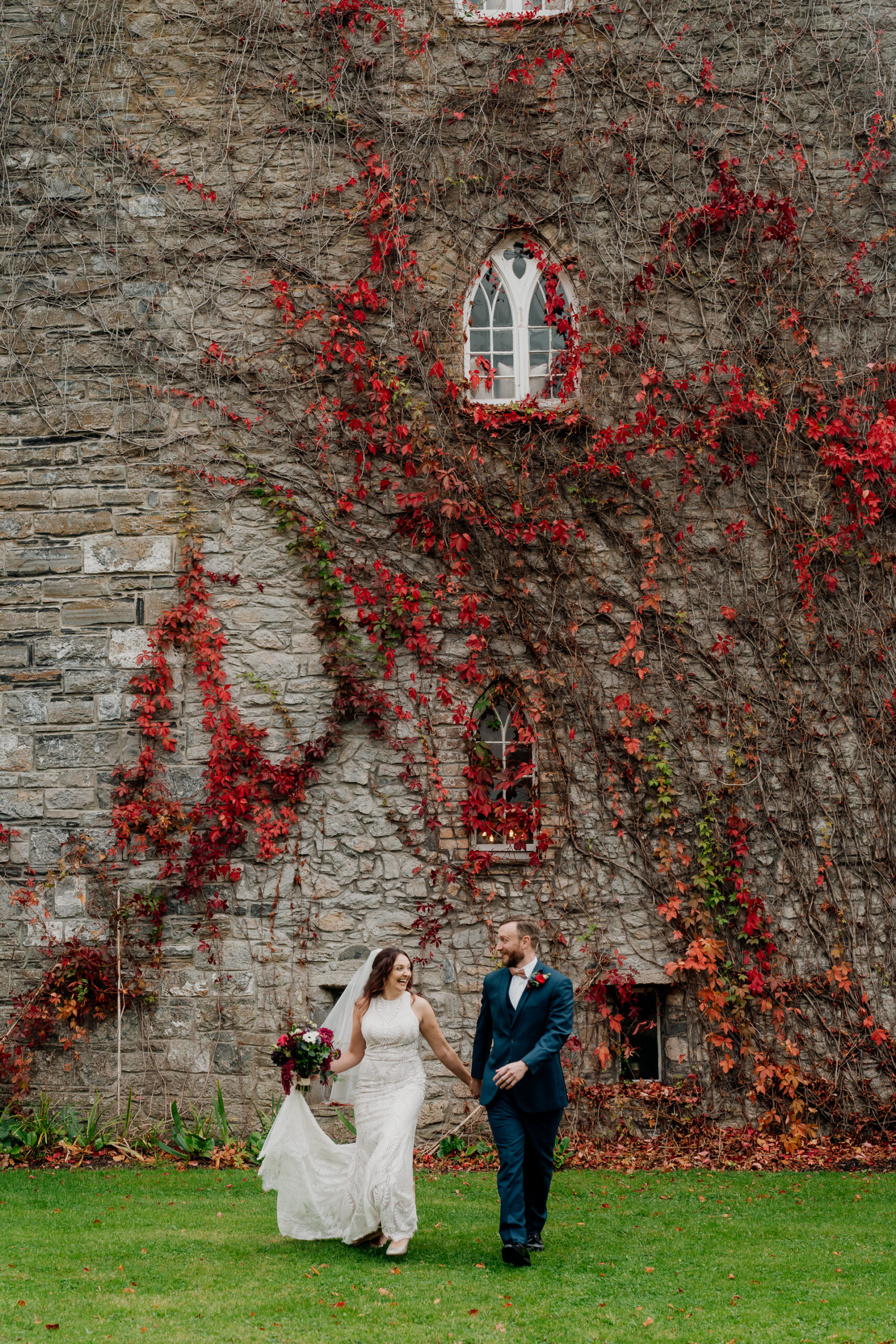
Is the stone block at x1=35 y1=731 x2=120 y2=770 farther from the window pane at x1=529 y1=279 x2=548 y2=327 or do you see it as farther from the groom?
the window pane at x1=529 y1=279 x2=548 y2=327

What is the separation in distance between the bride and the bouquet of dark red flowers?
3.4 inches

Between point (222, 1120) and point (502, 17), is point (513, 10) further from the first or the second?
point (222, 1120)

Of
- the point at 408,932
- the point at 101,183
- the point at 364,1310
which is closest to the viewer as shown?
the point at 364,1310

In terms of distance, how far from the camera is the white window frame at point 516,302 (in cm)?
930

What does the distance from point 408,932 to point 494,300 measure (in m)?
4.93

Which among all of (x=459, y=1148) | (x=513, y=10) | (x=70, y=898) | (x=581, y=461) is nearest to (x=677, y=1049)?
(x=459, y=1148)

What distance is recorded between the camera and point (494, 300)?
938 cm

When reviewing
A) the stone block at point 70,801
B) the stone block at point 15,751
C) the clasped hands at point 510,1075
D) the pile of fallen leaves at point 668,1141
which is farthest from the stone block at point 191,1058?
the clasped hands at point 510,1075

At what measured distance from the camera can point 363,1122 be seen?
6.02 m

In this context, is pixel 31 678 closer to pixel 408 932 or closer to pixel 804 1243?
pixel 408 932

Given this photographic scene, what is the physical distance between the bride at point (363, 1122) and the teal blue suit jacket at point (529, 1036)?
0.17 metres

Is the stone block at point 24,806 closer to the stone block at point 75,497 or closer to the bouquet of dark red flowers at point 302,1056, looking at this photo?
the stone block at point 75,497

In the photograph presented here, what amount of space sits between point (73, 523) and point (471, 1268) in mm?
6117

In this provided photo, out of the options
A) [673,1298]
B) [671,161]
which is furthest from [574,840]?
[671,161]
